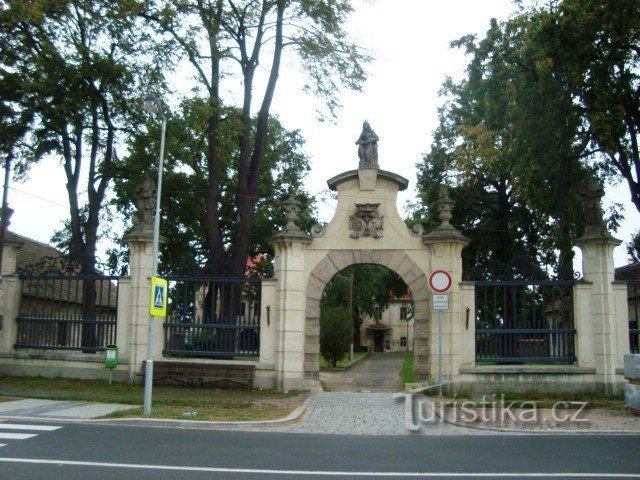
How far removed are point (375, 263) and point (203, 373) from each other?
503cm

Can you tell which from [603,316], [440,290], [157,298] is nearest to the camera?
[157,298]

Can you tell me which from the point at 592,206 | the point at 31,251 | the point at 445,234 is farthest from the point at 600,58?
the point at 31,251

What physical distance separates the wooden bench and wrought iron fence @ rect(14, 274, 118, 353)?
1.87m

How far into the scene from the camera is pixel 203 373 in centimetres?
1652

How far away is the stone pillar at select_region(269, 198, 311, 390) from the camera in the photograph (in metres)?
16.3

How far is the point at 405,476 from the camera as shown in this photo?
7695 mm

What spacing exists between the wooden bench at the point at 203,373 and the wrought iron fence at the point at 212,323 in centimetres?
44

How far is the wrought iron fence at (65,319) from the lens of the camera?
17719 millimetres

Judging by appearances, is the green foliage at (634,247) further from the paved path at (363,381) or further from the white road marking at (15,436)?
the white road marking at (15,436)

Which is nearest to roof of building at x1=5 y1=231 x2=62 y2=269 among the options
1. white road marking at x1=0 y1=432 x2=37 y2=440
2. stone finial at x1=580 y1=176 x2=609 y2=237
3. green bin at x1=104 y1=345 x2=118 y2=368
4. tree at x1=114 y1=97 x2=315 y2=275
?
tree at x1=114 y1=97 x2=315 y2=275

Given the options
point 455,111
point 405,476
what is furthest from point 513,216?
point 405,476

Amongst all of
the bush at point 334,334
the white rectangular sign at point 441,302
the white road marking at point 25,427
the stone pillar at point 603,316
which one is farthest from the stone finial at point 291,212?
the bush at point 334,334

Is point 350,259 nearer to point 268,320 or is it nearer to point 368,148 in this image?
point 268,320

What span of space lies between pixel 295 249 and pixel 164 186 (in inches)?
475
